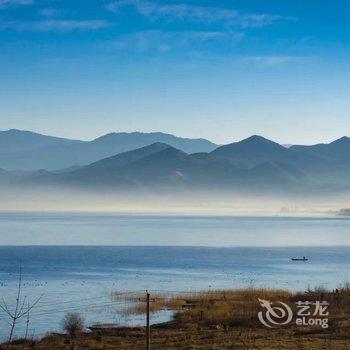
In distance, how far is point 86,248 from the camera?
183 m

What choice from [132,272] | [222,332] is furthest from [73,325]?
[132,272]

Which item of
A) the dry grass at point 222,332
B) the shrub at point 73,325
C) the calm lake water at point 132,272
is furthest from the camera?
the calm lake water at point 132,272

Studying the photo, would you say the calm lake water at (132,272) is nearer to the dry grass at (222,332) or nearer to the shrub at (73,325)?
the shrub at (73,325)

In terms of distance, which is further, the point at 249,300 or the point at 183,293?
the point at 183,293

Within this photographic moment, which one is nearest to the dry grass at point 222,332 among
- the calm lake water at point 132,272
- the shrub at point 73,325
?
the shrub at point 73,325

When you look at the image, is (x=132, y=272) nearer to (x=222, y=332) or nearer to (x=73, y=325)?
(x=73, y=325)

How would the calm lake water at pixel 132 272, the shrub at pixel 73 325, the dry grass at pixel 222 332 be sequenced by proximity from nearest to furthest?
the dry grass at pixel 222 332, the shrub at pixel 73 325, the calm lake water at pixel 132 272

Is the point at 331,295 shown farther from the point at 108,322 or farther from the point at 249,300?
the point at 108,322

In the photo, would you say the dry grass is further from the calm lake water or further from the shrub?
the calm lake water

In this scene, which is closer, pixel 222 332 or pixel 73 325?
pixel 222 332

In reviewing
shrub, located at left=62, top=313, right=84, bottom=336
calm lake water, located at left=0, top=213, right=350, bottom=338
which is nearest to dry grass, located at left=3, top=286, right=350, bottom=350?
shrub, located at left=62, top=313, right=84, bottom=336

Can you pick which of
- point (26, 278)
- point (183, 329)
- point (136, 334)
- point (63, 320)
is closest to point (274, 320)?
point (183, 329)

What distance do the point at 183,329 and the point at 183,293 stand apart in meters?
24.4

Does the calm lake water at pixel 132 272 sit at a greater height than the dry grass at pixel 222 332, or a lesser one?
greater
